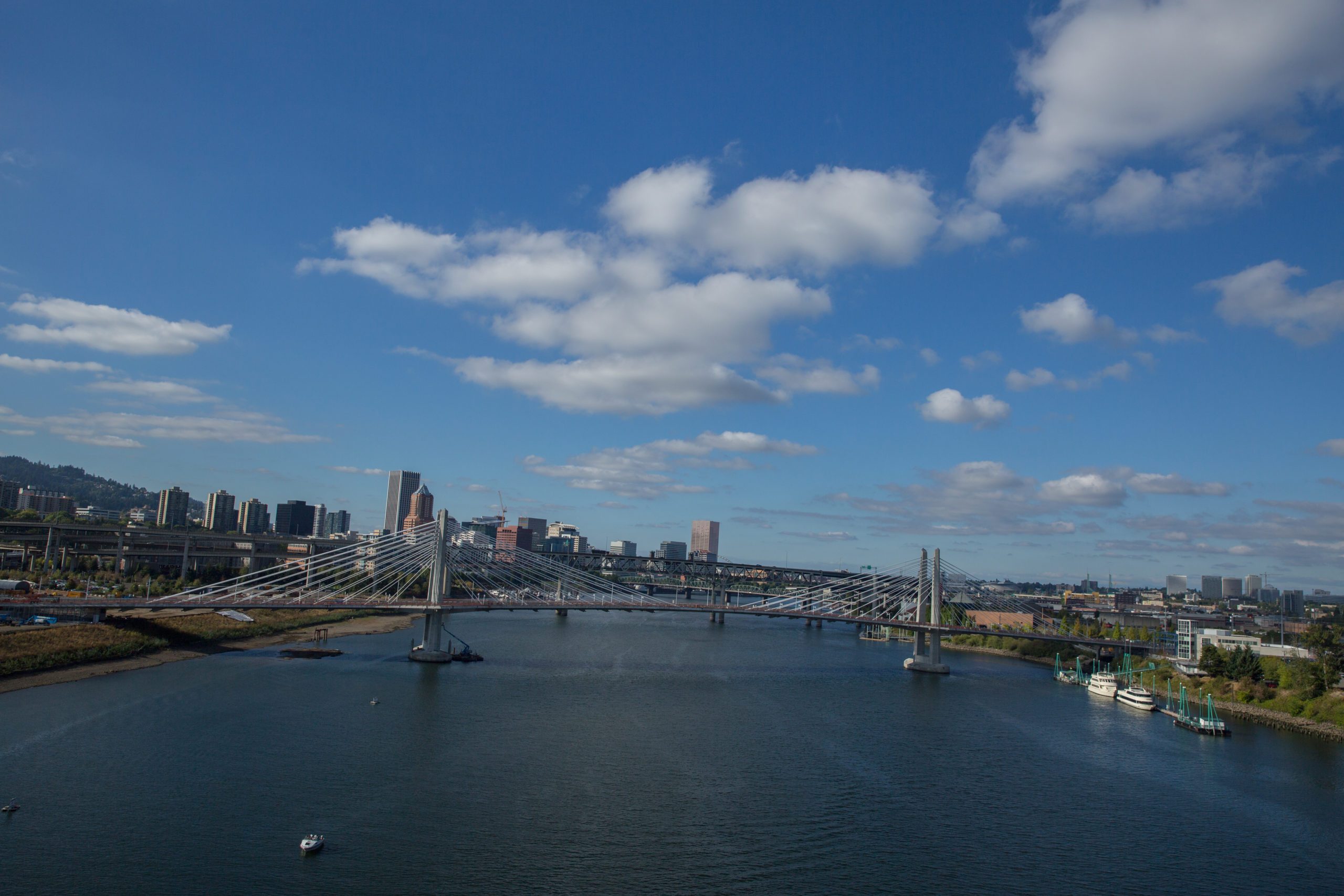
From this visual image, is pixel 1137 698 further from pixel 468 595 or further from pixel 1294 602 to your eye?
pixel 1294 602

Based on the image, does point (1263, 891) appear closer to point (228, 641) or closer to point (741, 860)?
point (741, 860)

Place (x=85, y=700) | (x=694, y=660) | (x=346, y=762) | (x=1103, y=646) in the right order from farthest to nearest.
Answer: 1. (x=1103, y=646)
2. (x=694, y=660)
3. (x=85, y=700)
4. (x=346, y=762)

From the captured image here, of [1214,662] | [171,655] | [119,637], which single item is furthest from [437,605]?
[1214,662]

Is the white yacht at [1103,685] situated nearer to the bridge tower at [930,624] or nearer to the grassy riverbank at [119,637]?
the bridge tower at [930,624]

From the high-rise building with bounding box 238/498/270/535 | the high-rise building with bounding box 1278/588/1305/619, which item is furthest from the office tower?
the high-rise building with bounding box 1278/588/1305/619

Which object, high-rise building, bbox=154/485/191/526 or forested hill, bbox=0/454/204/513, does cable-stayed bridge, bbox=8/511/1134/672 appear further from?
forested hill, bbox=0/454/204/513

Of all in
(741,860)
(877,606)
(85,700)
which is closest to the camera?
(741,860)

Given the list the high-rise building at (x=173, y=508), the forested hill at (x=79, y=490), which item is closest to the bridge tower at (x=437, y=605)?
the high-rise building at (x=173, y=508)

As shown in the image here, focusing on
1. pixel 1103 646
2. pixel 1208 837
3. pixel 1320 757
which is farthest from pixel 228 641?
pixel 1103 646
